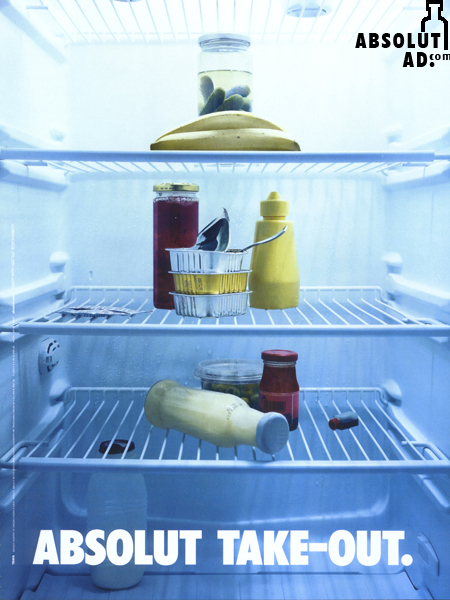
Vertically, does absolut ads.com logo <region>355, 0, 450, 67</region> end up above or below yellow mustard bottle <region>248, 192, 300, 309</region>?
above

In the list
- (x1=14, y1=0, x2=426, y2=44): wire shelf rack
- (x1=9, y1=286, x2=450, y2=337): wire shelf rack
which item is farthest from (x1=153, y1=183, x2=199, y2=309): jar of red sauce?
(x1=14, y1=0, x2=426, y2=44): wire shelf rack

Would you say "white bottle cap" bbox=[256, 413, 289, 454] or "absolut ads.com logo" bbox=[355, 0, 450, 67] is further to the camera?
"absolut ads.com logo" bbox=[355, 0, 450, 67]

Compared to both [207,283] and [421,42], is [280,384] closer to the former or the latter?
[207,283]

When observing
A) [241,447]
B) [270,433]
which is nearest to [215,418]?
[270,433]

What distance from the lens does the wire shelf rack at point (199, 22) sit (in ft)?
4.35

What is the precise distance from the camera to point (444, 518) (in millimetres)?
1114

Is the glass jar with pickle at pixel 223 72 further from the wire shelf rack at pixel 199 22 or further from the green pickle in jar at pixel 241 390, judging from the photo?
the green pickle in jar at pixel 241 390

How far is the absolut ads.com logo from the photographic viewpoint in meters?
1.11

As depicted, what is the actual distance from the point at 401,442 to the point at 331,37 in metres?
1.02

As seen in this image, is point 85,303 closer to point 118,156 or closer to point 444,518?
point 118,156

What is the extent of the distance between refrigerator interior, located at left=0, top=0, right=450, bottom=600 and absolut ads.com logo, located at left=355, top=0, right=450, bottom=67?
3 centimetres

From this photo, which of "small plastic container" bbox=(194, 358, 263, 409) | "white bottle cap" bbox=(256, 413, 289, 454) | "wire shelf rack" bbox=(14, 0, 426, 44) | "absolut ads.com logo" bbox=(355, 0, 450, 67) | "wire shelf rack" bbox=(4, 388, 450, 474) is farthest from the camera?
"wire shelf rack" bbox=(4, 388, 450, 474)

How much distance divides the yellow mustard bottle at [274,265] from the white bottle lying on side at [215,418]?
229mm

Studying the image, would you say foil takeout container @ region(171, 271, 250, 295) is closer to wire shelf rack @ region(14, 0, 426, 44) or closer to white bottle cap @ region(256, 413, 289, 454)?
white bottle cap @ region(256, 413, 289, 454)
